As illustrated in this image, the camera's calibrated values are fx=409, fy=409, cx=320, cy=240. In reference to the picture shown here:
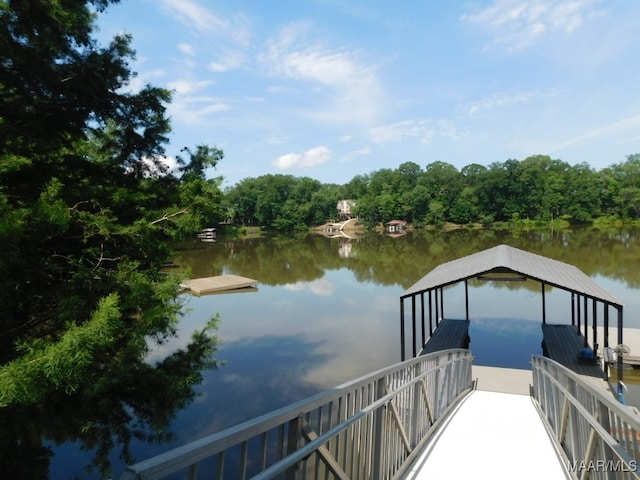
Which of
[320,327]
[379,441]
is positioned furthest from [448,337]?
[379,441]

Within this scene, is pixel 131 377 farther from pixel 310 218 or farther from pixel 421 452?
pixel 310 218

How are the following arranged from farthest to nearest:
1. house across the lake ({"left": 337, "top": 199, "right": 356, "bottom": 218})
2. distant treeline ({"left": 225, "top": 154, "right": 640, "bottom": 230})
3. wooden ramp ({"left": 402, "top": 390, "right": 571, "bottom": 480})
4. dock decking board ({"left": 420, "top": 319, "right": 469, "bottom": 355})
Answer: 1. house across the lake ({"left": 337, "top": 199, "right": 356, "bottom": 218})
2. distant treeline ({"left": 225, "top": 154, "right": 640, "bottom": 230})
3. dock decking board ({"left": 420, "top": 319, "right": 469, "bottom": 355})
4. wooden ramp ({"left": 402, "top": 390, "right": 571, "bottom": 480})

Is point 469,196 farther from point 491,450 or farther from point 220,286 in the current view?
point 491,450

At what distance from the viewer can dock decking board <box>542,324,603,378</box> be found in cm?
935

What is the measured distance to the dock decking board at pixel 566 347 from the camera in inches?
368

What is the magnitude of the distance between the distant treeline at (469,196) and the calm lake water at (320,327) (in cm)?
3858

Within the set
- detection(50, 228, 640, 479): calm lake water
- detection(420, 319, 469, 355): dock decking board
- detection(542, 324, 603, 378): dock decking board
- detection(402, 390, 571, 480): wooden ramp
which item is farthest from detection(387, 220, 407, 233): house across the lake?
detection(402, 390, 571, 480): wooden ramp

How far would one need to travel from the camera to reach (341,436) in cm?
256

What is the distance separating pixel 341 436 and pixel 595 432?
182 centimetres

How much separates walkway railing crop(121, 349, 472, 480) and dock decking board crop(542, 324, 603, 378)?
5.90 m

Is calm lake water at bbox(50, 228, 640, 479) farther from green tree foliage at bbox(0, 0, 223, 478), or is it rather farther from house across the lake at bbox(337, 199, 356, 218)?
house across the lake at bbox(337, 199, 356, 218)

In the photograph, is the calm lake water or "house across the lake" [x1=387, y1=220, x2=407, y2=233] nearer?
the calm lake water

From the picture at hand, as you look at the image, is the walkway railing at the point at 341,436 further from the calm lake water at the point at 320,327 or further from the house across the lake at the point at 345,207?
the house across the lake at the point at 345,207

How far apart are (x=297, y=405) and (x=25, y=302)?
169 inches
